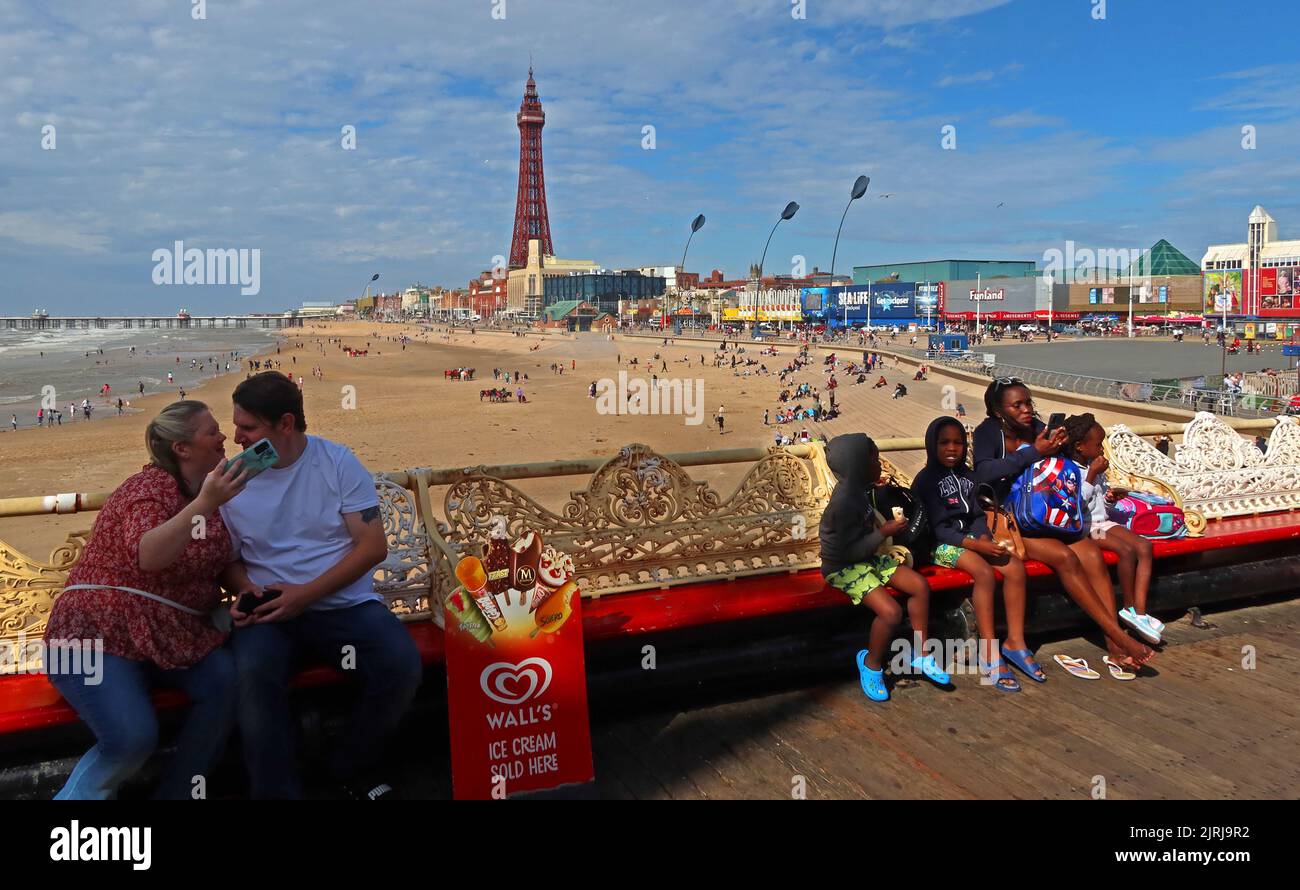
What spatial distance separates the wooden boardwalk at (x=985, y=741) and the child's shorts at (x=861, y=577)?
0.46m

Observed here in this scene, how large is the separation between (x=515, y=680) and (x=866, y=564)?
1739mm

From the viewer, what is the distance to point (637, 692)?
3.67m

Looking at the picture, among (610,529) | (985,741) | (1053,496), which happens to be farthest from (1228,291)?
(610,529)

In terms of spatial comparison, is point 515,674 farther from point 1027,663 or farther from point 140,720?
point 1027,663

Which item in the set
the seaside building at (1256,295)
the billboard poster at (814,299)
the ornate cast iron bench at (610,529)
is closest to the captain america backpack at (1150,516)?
the ornate cast iron bench at (610,529)

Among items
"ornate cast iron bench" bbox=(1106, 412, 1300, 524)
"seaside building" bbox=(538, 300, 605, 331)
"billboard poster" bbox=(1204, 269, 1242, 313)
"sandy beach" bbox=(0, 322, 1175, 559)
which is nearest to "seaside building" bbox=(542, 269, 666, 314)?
"seaside building" bbox=(538, 300, 605, 331)

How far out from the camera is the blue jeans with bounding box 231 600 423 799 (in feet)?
9.23

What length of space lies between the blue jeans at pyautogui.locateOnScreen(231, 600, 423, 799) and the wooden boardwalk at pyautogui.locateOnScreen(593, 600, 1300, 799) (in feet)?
2.67

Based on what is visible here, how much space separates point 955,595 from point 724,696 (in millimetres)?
1243

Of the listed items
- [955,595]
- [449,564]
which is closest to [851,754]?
[955,595]

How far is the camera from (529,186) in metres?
179

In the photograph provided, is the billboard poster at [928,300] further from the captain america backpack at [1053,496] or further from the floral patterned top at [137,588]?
the floral patterned top at [137,588]

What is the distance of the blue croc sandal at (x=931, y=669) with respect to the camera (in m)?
3.93
